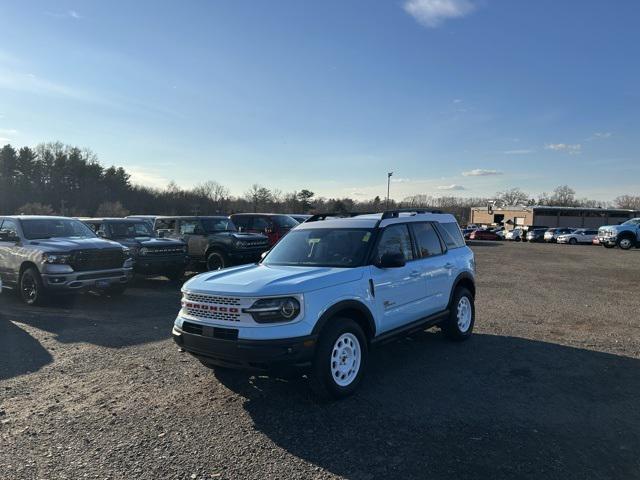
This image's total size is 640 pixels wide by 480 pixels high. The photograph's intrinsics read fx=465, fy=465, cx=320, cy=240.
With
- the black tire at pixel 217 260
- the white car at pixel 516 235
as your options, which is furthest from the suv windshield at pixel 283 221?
the white car at pixel 516 235

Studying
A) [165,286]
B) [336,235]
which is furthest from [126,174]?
[336,235]

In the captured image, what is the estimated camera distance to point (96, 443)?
3869 millimetres

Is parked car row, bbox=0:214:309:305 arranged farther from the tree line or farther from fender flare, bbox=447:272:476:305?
the tree line

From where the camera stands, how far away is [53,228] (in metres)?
10.6

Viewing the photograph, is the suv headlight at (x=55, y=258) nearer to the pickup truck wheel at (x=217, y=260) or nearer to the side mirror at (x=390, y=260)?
the pickup truck wheel at (x=217, y=260)

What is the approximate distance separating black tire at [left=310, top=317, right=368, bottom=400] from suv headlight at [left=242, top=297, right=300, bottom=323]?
396mm

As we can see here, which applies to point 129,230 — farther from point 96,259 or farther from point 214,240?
point 96,259

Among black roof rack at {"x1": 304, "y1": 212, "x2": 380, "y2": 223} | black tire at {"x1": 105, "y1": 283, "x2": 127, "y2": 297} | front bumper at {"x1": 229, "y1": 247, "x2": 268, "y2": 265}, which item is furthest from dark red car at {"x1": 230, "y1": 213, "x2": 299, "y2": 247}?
black roof rack at {"x1": 304, "y1": 212, "x2": 380, "y2": 223}

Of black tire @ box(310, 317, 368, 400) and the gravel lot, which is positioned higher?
black tire @ box(310, 317, 368, 400)

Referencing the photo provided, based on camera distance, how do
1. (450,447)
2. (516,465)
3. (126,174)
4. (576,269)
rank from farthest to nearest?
(126,174), (576,269), (450,447), (516,465)

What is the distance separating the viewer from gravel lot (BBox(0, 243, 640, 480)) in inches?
139

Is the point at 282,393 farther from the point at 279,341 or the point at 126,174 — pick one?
the point at 126,174

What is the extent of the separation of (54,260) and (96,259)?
780 millimetres

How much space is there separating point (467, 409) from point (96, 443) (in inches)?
132
